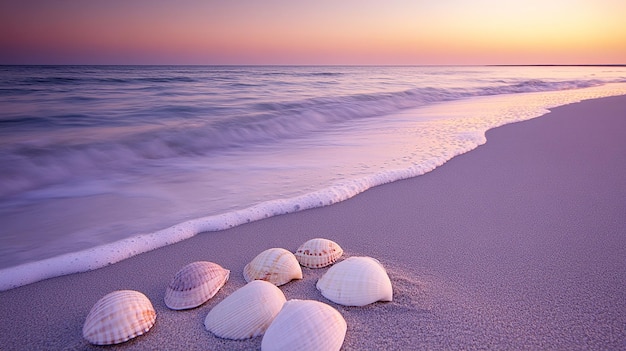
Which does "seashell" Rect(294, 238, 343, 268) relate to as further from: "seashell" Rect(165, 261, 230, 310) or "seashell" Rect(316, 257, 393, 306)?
"seashell" Rect(165, 261, 230, 310)

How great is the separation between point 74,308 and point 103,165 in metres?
4.18

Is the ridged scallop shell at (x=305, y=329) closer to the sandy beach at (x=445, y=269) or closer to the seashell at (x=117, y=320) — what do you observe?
the sandy beach at (x=445, y=269)

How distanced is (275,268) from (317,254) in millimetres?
346

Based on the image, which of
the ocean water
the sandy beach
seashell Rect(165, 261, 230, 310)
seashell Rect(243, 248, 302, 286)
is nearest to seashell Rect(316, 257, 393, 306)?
the sandy beach

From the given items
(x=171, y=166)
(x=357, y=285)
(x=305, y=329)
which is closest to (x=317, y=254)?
(x=357, y=285)

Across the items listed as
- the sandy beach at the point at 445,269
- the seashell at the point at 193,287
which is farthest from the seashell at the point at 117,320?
the seashell at the point at 193,287

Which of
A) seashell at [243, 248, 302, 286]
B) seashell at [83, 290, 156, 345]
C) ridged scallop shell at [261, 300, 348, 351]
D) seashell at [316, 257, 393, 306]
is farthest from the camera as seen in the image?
seashell at [243, 248, 302, 286]

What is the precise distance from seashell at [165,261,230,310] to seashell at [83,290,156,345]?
0.18 meters

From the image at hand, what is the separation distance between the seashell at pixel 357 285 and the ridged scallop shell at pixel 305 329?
0.31 meters

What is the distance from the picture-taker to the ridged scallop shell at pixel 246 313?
5.95 feet

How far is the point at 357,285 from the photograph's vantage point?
6.75ft

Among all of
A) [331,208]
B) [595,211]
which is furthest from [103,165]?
[595,211]

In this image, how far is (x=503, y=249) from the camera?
2.71m

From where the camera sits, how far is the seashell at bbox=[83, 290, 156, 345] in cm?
177
